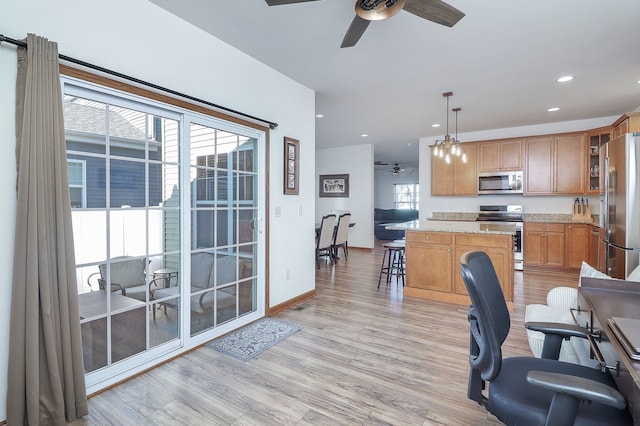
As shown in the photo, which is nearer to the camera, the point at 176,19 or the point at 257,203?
the point at 176,19

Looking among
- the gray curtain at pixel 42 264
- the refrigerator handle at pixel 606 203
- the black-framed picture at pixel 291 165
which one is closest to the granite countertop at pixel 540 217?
the refrigerator handle at pixel 606 203

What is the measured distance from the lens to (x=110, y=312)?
2150 millimetres

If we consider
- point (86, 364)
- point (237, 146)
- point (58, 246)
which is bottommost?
point (86, 364)

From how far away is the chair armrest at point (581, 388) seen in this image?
90 cm

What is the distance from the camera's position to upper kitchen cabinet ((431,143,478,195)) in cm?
634

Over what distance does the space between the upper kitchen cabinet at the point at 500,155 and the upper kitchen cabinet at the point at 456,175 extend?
140 millimetres

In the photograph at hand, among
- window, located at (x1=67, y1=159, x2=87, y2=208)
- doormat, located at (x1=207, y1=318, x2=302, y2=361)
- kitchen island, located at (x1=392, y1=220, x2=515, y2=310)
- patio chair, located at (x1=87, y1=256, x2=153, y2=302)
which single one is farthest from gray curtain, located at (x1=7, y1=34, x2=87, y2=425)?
kitchen island, located at (x1=392, y1=220, x2=515, y2=310)

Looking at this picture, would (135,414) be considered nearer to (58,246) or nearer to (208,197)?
(58,246)

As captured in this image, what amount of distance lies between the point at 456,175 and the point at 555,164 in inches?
63.8

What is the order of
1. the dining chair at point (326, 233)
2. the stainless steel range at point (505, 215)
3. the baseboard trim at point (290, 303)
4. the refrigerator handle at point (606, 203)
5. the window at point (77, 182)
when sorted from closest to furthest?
the window at point (77, 182) → the refrigerator handle at point (606, 203) → the baseboard trim at point (290, 303) → the stainless steel range at point (505, 215) → the dining chair at point (326, 233)

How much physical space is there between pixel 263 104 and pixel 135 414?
2.73 metres

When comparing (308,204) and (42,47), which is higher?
(42,47)

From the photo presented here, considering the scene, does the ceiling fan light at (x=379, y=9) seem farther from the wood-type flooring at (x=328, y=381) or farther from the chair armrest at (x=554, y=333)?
the wood-type flooring at (x=328, y=381)

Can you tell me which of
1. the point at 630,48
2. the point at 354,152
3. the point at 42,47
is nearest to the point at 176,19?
the point at 42,47
